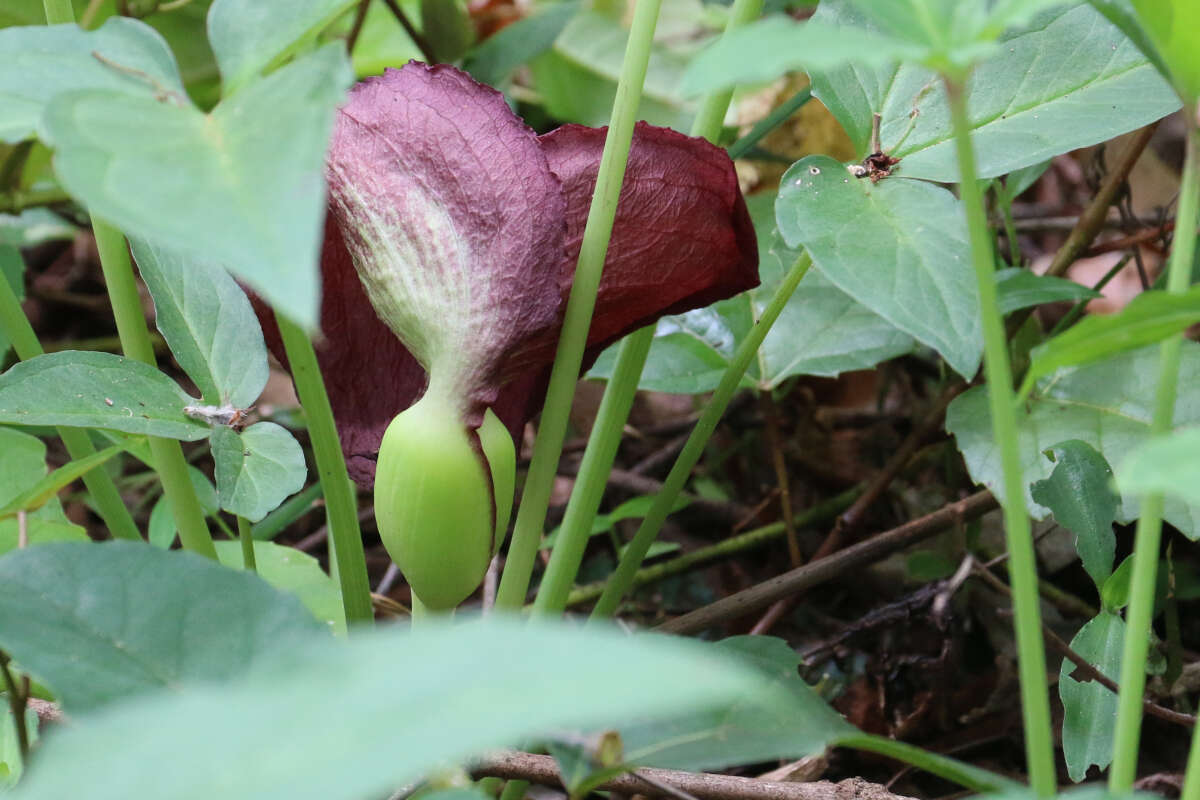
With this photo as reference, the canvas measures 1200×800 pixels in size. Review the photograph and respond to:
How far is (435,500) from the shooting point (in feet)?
1.40

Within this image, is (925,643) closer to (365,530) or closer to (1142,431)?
(1142,431)

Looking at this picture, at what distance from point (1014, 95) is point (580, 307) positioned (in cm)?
23

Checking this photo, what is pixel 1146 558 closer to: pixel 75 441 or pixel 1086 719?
pixel 1086 719

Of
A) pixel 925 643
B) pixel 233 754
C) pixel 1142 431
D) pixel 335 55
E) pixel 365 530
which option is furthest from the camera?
pixel 365 530

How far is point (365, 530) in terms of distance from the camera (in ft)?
3.15

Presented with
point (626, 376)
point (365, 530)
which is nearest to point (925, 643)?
point (626, 376)

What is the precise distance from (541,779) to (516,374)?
0.16 meters

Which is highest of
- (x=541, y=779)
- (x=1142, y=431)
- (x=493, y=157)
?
(x=493, y=157)

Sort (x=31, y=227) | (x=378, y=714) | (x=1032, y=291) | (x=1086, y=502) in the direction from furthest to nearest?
(x=31, y=227) → (x=1032, y=291) → (x=1086, y=502) → (x=378, y=714)

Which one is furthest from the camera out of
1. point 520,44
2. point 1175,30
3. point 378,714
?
point 520,44

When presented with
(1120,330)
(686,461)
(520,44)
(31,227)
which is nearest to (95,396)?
(686,461)

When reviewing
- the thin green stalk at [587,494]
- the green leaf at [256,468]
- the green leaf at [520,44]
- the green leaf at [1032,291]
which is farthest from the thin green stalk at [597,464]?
the green leaf at [520,44]

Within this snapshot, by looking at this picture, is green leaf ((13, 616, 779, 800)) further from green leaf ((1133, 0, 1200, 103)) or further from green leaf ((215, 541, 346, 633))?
green leaf ((215, 541, 346, 633))

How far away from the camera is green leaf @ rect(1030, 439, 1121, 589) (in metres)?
0.50
